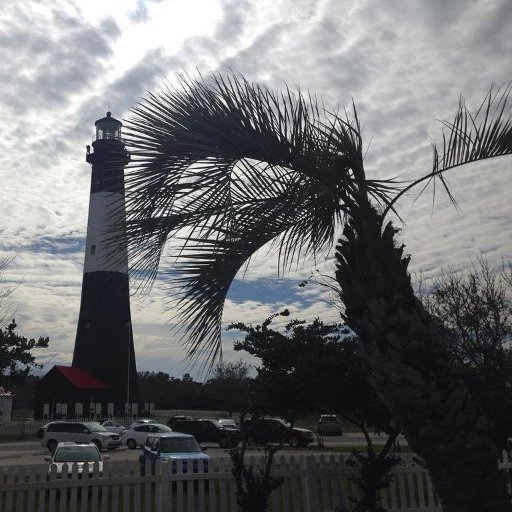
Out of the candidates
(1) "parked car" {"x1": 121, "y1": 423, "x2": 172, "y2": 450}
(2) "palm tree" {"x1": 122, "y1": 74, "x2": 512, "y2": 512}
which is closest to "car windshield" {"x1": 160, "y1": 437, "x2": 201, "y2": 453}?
(2) "palm tree" {"x1": 122, "y1": 74, "x2": 512, "y2": 512}

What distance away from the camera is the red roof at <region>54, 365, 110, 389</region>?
38.9 meters

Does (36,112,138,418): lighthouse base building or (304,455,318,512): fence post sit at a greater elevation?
(36,112,138,418): lighthouse base building

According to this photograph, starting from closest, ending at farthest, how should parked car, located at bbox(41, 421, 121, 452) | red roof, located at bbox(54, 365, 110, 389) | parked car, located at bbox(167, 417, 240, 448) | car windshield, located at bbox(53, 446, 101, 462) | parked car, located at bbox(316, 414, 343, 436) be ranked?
car windshield, located at bbox(53, 446, 101, 462), parked car, located at bbox(41, 421, 121, 452), parked car, located at bbox(167, 417, 240, 448), parked car, located at bbox(316, 414, 343, 436), red roof, located at bbox(54, 365, 110, 389)

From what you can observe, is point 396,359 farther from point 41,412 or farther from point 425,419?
point 41,412

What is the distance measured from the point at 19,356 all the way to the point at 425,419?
790 cm

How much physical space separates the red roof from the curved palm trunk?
3736 centimetres

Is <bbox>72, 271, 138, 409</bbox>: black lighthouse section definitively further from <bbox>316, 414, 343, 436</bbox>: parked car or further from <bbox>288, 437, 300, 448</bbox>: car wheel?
<bbox>288, 437, 300, 448</bbox>: car wheel

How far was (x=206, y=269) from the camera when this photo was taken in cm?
518

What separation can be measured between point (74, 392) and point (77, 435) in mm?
11327

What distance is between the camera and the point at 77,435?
2819 centimetres

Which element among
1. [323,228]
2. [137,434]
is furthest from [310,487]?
[137,434]

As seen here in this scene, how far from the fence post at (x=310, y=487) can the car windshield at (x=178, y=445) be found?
7.75 m

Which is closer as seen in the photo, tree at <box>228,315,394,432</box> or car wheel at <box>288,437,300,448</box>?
tree at <box>228,315,394,432</box>

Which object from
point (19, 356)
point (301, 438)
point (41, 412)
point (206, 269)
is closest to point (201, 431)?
point (301, 438)
